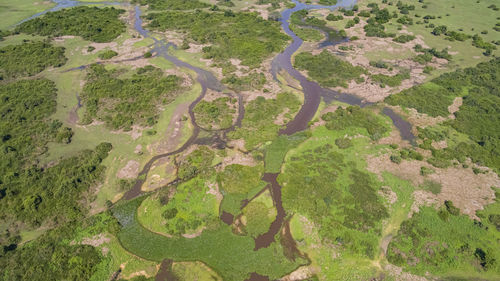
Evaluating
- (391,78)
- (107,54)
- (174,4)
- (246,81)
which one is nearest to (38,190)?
(246,81)

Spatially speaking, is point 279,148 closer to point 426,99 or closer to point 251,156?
point 251,156

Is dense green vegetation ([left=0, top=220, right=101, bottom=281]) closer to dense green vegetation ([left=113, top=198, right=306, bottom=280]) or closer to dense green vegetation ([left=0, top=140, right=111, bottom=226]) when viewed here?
dense green vegetation ([left=0, top=140, right=111, bottom=226])

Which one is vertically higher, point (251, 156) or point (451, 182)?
point (451, 182)

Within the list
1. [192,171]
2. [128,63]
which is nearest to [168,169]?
[192,171]

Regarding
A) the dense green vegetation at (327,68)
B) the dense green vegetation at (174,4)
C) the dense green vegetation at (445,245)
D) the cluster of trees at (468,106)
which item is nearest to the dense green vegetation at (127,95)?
the dense green vegetation at (327,68)

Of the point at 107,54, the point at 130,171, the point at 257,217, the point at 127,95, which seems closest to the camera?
the point at 257,217

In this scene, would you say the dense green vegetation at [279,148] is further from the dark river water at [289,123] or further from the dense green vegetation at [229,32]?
the dense green vegetation at [229,32]
